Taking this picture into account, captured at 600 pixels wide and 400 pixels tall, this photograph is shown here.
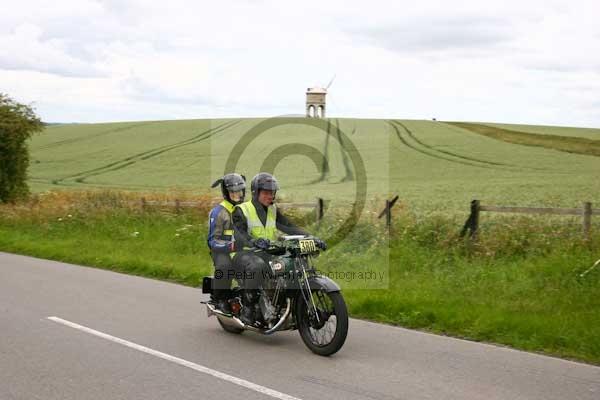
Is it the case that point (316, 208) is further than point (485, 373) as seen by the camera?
Yes

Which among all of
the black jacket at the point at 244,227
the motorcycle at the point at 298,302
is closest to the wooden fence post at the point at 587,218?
the black jacket at the point at 244,227

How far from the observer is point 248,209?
7.72m

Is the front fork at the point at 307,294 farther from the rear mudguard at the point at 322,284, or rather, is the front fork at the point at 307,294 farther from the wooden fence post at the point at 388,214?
the wooden fence post at the point at 388,214

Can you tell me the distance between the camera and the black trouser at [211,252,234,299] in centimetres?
800

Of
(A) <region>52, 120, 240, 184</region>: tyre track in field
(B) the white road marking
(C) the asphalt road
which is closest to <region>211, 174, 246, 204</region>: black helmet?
(C) the asphalt road

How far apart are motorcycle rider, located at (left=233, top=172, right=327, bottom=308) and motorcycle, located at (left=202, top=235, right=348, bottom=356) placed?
13cm

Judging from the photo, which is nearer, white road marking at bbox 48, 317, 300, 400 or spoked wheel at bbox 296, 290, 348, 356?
white road marking at bbox 48, 317, 300, 400

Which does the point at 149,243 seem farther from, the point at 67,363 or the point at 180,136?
the point at 180,136

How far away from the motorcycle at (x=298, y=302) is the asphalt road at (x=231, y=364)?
22 cm

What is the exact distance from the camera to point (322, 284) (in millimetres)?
6980

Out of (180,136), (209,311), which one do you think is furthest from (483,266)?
(180,136)

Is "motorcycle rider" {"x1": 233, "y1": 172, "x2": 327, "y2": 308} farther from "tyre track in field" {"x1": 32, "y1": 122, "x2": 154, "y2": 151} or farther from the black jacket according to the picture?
"tyre track in field" {"x1": 32, "y1": 122, "x2": 154, "y2": 151}

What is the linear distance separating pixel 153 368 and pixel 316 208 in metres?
10.7

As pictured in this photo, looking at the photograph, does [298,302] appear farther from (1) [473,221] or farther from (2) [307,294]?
(1) [473,221]
